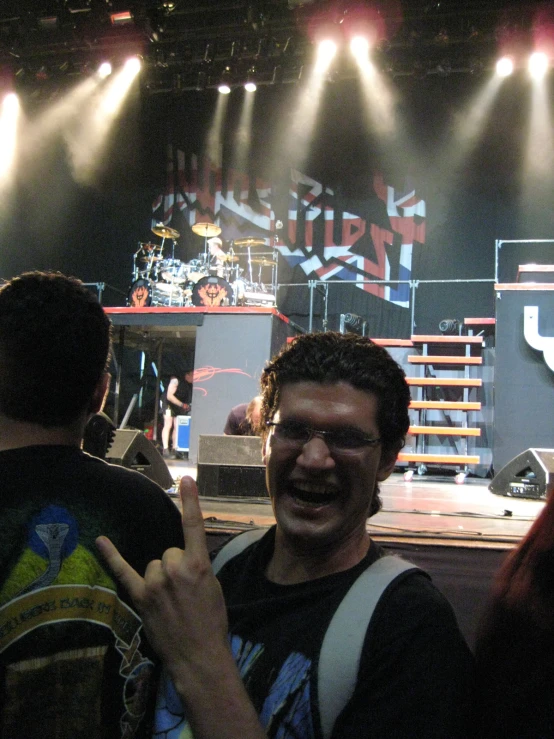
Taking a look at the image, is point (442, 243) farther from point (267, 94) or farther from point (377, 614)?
point (377, 614)

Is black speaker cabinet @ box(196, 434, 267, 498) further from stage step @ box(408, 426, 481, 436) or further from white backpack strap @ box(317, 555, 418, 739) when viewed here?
white backpack strap @ box(317, 555, 418, 739)

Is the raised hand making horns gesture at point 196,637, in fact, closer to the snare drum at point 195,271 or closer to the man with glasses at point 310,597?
the man with glasses at point 310,597

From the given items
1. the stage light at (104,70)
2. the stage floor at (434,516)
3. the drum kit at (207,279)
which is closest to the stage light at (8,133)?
the stage light at (104,70)

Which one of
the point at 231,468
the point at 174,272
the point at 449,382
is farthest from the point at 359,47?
the point at 231,468

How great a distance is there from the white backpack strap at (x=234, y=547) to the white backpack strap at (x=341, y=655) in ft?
1.23

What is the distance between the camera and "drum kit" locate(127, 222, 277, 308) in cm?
1049

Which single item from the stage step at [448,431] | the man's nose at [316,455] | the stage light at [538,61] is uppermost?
the stage light at [538,61]

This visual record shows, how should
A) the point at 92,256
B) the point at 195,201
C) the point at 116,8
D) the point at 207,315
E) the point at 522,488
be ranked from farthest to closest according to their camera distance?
the point at 195,201 → the point at 92,256 → the point at 207,315 → the point at 116,8 → the point at 522,488

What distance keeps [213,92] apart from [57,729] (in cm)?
1329

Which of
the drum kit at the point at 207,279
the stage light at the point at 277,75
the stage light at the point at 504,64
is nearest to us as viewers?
the stage light at the point at 504,64

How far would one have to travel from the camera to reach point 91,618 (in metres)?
1.06

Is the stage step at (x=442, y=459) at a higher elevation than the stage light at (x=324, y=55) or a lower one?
lower

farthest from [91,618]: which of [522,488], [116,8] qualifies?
[116,8]

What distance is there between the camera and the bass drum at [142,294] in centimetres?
1104
